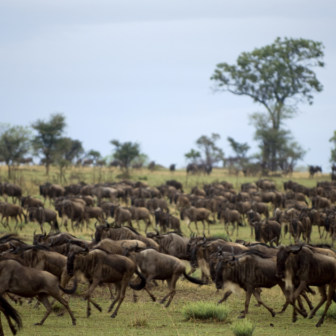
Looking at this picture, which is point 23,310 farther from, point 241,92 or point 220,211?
point 241,92

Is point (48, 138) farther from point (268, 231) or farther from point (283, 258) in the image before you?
point (283, 258)

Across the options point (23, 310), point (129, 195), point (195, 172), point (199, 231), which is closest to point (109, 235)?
point (23, 310)

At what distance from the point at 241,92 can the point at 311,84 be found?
8320 mm

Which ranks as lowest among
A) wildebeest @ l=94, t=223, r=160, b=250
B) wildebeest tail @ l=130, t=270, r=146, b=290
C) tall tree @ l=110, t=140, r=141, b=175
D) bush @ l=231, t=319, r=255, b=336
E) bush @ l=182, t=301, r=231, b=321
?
bush @ l=182, t=301, r=231, b=321

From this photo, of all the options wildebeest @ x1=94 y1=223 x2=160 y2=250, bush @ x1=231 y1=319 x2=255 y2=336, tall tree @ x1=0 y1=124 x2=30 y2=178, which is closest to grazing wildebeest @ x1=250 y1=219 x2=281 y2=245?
wildebeest @ x1=94 y1=223 x2=160 y2=250

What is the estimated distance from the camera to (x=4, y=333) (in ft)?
24.6

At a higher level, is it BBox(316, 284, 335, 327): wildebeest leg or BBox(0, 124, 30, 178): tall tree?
BBox(0, 124, 30, 178): tall tree

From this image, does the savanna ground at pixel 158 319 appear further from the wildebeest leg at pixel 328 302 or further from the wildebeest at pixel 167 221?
the wildebeest at pixel 167 221

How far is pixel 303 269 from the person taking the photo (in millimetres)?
8320

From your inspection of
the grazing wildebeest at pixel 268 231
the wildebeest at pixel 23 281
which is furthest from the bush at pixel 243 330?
the grazing wildebeest at pixel 268 231

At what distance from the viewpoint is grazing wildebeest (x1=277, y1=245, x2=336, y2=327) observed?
327 inches

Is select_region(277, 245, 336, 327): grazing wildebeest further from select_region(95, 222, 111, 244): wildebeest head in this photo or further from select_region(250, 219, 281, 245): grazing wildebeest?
select_region(250, 219, 281, 245): grazing wildebeest

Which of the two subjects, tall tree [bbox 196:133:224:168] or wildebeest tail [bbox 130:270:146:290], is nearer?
wildebeest tail [bbox 130:270:146:290]

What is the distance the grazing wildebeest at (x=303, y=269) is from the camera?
831cm
